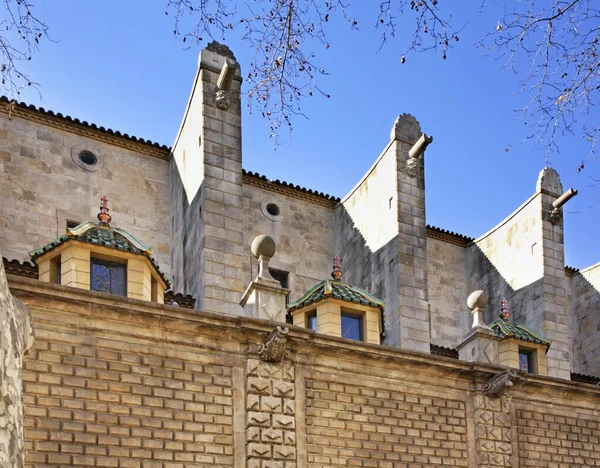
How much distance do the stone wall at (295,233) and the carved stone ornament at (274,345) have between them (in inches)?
214

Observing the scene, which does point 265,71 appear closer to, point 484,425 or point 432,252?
point 484,425

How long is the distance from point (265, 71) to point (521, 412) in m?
11.6

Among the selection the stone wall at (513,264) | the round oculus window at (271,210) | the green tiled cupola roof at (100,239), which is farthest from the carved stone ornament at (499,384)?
the green tiled cupola roof at (100,239)

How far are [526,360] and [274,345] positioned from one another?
22.8 ft

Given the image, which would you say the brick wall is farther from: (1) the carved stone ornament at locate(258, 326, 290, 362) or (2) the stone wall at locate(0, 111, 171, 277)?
(2) the stone wall at locate(0, 111, 171, 277)

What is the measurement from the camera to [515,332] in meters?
18.0

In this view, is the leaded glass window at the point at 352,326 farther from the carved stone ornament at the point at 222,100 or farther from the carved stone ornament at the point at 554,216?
the carved stone ornament at the point at 554,216

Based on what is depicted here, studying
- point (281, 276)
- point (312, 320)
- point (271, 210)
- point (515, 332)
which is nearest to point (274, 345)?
point (312, 320)

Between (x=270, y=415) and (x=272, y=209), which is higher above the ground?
(x=272, y=209)

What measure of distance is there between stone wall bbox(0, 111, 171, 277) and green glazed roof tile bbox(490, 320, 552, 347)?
6665mm

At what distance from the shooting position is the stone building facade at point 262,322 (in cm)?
1246

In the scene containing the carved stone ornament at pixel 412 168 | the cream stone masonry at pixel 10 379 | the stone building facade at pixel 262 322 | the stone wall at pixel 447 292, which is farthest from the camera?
the stone wall at pixel 447 292

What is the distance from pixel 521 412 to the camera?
653 inches

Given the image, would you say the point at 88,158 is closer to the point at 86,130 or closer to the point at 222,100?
the point at 86,130
